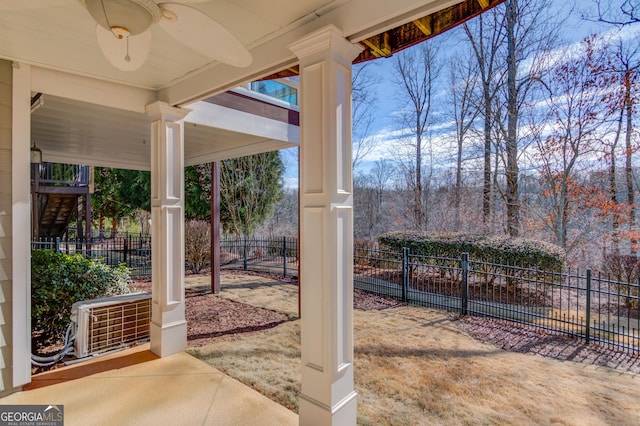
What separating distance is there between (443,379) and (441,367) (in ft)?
0.88

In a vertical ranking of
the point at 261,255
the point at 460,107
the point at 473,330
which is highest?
the point at 460,107

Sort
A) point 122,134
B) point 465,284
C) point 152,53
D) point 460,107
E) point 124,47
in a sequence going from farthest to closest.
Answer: point 460,107
point 465,284
point 122,134
point 152,53
point 124,47

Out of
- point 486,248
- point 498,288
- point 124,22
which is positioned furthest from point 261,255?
point 124,22

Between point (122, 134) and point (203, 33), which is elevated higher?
point (122, 134)

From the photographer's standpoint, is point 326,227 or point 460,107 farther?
point 460,107

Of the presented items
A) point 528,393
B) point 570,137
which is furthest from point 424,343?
point 570,137

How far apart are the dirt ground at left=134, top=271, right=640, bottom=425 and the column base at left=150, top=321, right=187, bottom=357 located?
8.1 inches

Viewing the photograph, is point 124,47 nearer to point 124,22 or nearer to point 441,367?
point 124,22

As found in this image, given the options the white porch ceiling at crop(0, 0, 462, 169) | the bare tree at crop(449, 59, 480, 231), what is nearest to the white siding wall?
the white porch ceiling at crop(0, 0, 462, 169)

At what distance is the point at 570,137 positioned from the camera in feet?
25.6

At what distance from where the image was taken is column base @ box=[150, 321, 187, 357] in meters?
3.23

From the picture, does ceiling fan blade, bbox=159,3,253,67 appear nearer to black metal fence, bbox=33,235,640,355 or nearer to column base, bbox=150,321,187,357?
column base, bbox=150,321,187,357

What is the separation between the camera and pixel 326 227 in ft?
6.20

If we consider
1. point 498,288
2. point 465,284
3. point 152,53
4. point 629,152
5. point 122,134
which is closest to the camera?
point 152,53
